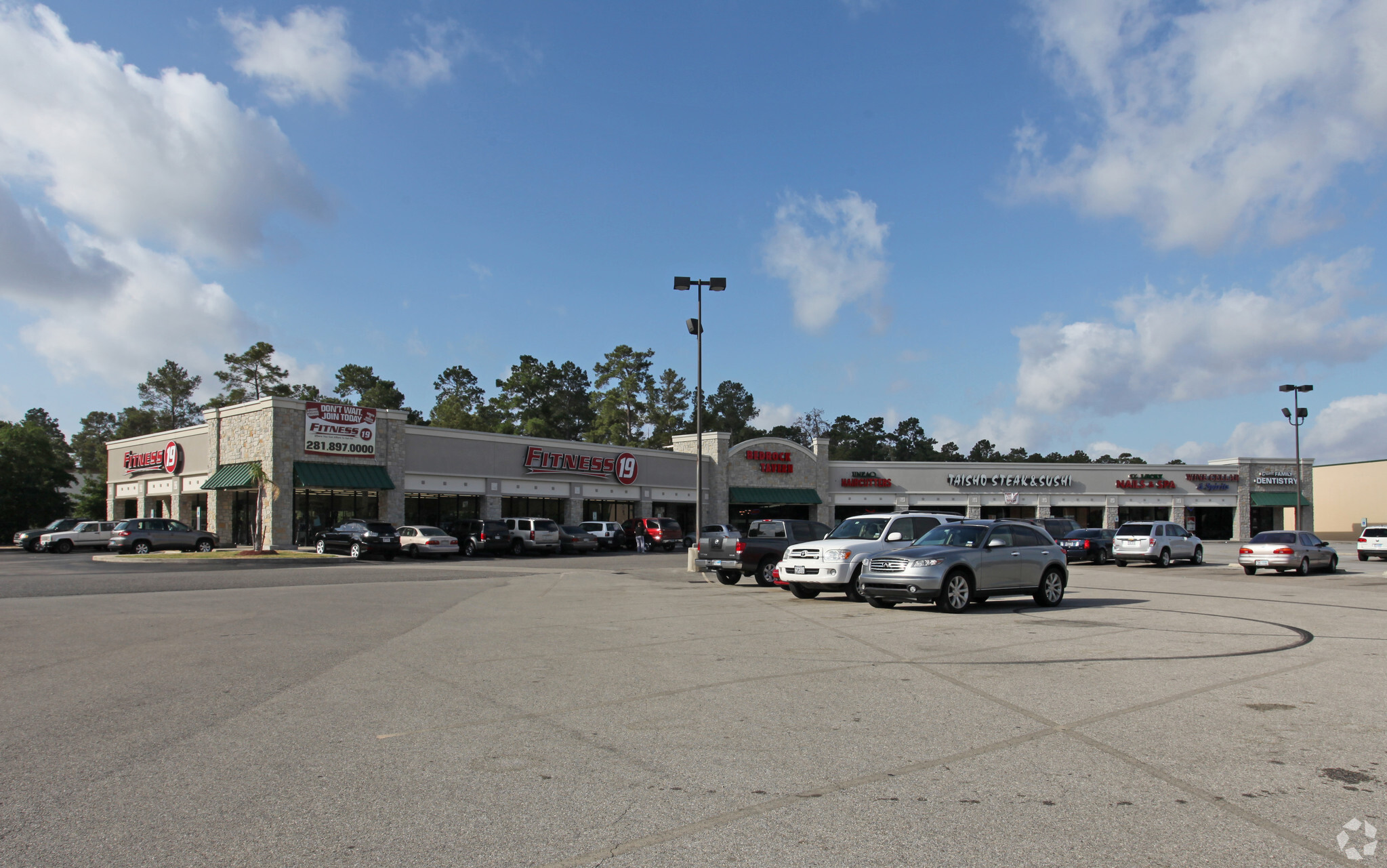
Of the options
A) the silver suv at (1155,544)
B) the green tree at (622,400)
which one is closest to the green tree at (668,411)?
the green tree at (622,400)

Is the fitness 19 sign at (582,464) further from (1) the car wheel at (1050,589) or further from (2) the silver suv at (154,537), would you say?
(1) the car wheel at (1050,589)

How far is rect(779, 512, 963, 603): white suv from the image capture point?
55.1 feet

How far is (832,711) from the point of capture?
7.29 meters

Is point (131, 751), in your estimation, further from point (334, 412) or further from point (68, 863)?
point (334, 412)

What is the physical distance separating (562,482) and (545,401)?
47.5 meters

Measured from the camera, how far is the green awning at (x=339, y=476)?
40.2 metres

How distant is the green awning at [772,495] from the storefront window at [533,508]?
12.9m

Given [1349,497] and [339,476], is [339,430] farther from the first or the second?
[1349,497]

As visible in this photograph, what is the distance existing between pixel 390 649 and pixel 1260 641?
1079cm

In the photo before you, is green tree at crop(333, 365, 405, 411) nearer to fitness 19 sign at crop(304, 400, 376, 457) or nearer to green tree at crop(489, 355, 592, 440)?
green tree at crop(489, 355, 592, 440)

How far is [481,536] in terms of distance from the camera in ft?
129

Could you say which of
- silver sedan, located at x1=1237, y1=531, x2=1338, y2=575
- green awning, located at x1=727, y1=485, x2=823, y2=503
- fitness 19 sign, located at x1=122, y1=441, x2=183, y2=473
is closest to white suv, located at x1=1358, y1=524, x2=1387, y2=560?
silver sedan, located at x1=1237, y1=531, x2=1338, y2=575

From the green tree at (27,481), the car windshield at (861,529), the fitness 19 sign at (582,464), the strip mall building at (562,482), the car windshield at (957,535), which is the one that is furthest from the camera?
the green tree at (27,481)

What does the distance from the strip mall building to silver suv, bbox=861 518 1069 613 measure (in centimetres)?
3186
